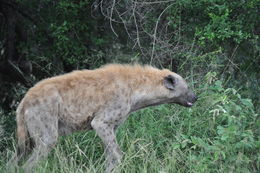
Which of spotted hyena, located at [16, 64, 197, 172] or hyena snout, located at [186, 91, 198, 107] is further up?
spotted hyena, located at [16, 64, 197, 172]

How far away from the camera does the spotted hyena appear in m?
6.14

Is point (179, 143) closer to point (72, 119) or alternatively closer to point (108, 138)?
point (108, 138)

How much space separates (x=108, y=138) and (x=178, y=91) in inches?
45.6

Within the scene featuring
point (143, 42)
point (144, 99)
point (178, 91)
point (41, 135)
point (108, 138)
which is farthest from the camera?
point (143, 42)

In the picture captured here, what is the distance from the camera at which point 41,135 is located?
612 cm

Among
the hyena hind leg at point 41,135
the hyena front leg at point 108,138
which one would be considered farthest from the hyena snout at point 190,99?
the hyena hind leg at point 41,135

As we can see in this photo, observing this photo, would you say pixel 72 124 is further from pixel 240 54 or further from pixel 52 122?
pixel 240 54

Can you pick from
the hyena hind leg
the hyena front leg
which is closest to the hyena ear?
the hyena front leg

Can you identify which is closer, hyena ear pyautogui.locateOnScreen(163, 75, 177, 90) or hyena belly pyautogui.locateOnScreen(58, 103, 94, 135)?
hyena belly pyautogui.locateOnScreen(58, 103, 94, 135)

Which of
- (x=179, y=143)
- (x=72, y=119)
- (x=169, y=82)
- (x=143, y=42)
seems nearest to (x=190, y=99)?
(x=169, y=82)

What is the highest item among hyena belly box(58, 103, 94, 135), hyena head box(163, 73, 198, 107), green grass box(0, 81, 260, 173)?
hyena belly box(58, 103, 94, 135)

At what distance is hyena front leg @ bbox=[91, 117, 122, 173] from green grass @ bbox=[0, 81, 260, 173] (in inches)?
4.6

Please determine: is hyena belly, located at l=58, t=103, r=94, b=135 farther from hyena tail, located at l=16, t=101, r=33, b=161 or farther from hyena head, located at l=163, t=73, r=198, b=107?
hyena head, located at l=163, t=73, r=198, b=107

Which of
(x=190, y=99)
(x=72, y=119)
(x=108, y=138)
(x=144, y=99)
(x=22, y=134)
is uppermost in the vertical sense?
(x=22, y=134)
